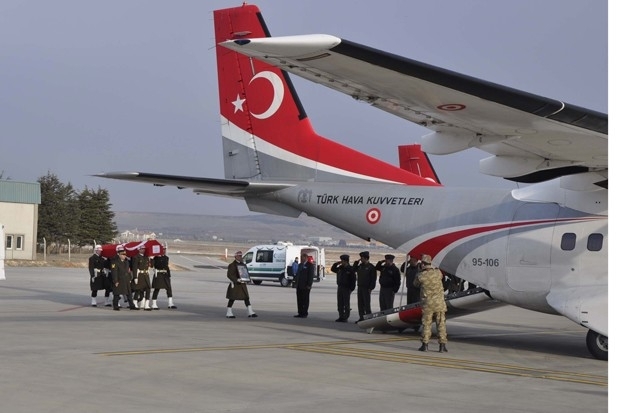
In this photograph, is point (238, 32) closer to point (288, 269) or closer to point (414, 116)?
point (414, 116)

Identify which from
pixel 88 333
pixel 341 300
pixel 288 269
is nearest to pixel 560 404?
pixel 88 333

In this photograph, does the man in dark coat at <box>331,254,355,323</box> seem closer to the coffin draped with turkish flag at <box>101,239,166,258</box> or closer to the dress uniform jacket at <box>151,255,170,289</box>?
the dress uniform jacket at <box>151,255,170,289</box>

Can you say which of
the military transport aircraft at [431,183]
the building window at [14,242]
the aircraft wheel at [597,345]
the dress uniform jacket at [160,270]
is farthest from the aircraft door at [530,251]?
the building window at [14,242]

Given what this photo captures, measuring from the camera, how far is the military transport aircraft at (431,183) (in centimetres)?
1127

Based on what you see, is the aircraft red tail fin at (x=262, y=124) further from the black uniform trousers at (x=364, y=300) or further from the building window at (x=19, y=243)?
the building window at (x=19, y=243)

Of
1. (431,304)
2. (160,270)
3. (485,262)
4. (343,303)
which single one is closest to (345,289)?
(343,303)

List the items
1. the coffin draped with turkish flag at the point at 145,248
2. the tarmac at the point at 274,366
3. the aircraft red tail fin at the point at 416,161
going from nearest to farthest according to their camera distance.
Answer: the tarmac at the point at 274,366 < the coffin draped with turkish flag at the point at 145,248 < the aircraft red tail fin at the point at 416,161

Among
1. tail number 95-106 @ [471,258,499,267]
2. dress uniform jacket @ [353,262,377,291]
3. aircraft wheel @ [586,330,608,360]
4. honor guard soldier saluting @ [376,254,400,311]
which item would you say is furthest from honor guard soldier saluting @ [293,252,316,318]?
aircraft wheel @ [586,330,608,360]

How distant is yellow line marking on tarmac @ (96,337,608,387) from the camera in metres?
12.2

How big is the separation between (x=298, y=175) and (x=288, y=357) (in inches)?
228

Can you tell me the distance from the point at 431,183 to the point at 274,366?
6.67 metres

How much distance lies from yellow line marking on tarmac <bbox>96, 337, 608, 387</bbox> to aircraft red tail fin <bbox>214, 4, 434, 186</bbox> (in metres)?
4.17

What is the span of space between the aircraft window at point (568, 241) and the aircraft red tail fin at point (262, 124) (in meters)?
3.63

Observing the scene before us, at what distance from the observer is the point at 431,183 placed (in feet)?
57.4
